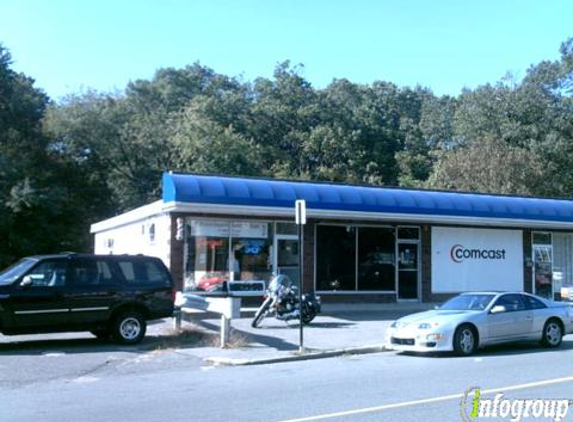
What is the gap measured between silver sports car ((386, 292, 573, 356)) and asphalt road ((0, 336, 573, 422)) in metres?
0.33

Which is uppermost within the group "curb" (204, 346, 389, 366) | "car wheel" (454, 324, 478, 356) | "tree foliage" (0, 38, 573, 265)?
"tree foliage" (0, 38, 573, 265)

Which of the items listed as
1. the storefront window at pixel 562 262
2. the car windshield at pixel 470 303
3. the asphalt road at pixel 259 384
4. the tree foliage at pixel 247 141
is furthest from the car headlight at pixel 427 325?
the tree foliage at pixel 247 141

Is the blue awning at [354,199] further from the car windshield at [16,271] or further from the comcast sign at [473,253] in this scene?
the car windshield at [16,271]

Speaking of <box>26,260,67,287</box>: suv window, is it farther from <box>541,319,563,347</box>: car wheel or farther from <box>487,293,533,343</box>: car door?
<box>541,319,563,347</box>: car wheel

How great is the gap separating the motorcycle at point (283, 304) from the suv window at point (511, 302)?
5.29 m

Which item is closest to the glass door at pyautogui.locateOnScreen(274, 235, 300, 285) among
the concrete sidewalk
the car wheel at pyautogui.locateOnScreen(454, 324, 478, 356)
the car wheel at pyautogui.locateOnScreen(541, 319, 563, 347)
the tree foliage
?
the concrete sidewalk

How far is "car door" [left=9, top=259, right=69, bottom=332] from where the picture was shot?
548 inches

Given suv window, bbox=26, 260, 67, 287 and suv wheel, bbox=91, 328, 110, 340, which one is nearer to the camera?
suv window, bbox=26, 260, 67, 287

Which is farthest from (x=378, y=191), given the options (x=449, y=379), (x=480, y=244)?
(x=449, y=379)

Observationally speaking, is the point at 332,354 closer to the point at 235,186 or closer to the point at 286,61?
the point at 235,186

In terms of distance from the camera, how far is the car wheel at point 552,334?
14.6 metres

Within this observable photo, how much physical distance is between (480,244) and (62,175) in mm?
33279

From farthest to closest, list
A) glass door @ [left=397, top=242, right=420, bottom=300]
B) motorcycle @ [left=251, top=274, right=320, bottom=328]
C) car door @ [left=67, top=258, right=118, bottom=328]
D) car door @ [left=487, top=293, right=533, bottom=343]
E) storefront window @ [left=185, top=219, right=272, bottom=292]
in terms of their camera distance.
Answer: glass door @ [left=397, top=242, right=420, bottom=300] → storefront window @ [left=185, top=219, right=272, bottom=292] → motorcycle @ [left=251, top=274, right=320, bottom=328] → car door @ [left=67, top=258, right=118, bottom=328] → car door @ [left=487, top=293, right=533, bottom=343]

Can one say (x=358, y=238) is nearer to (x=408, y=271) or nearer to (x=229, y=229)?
(x=408, y=271)
